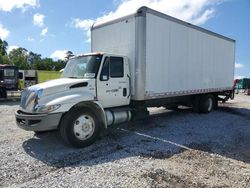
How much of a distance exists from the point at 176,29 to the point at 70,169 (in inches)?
260

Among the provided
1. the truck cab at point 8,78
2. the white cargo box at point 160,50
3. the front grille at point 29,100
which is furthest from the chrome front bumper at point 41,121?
the truck cab at point 8,78

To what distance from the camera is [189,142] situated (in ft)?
24.0

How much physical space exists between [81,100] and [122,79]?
5.87 ft

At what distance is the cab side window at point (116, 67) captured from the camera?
775 centimetres

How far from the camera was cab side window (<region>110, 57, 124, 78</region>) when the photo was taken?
7.75 m

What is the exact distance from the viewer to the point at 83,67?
7621 mm

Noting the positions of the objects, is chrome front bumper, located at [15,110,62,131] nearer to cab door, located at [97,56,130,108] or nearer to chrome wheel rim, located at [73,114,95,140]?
chrome wheel rim, located at [73,114,95,140]

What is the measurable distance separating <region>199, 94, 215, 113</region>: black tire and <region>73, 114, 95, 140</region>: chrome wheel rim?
6.84 metres

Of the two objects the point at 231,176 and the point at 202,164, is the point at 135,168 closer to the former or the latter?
the point at 202,164

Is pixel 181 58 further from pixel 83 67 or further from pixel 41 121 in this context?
pixel 41 121

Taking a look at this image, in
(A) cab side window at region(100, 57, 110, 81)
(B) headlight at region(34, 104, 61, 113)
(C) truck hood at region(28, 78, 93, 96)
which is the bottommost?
(B) headlight at region(34, 104, 61, 113)

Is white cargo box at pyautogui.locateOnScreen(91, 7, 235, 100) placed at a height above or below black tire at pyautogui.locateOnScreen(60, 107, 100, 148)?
above

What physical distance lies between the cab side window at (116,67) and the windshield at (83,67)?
1.52 ft

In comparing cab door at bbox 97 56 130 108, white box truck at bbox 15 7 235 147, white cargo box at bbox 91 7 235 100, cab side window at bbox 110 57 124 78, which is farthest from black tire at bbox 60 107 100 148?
white cargo box at bbox 91 7 235 100
